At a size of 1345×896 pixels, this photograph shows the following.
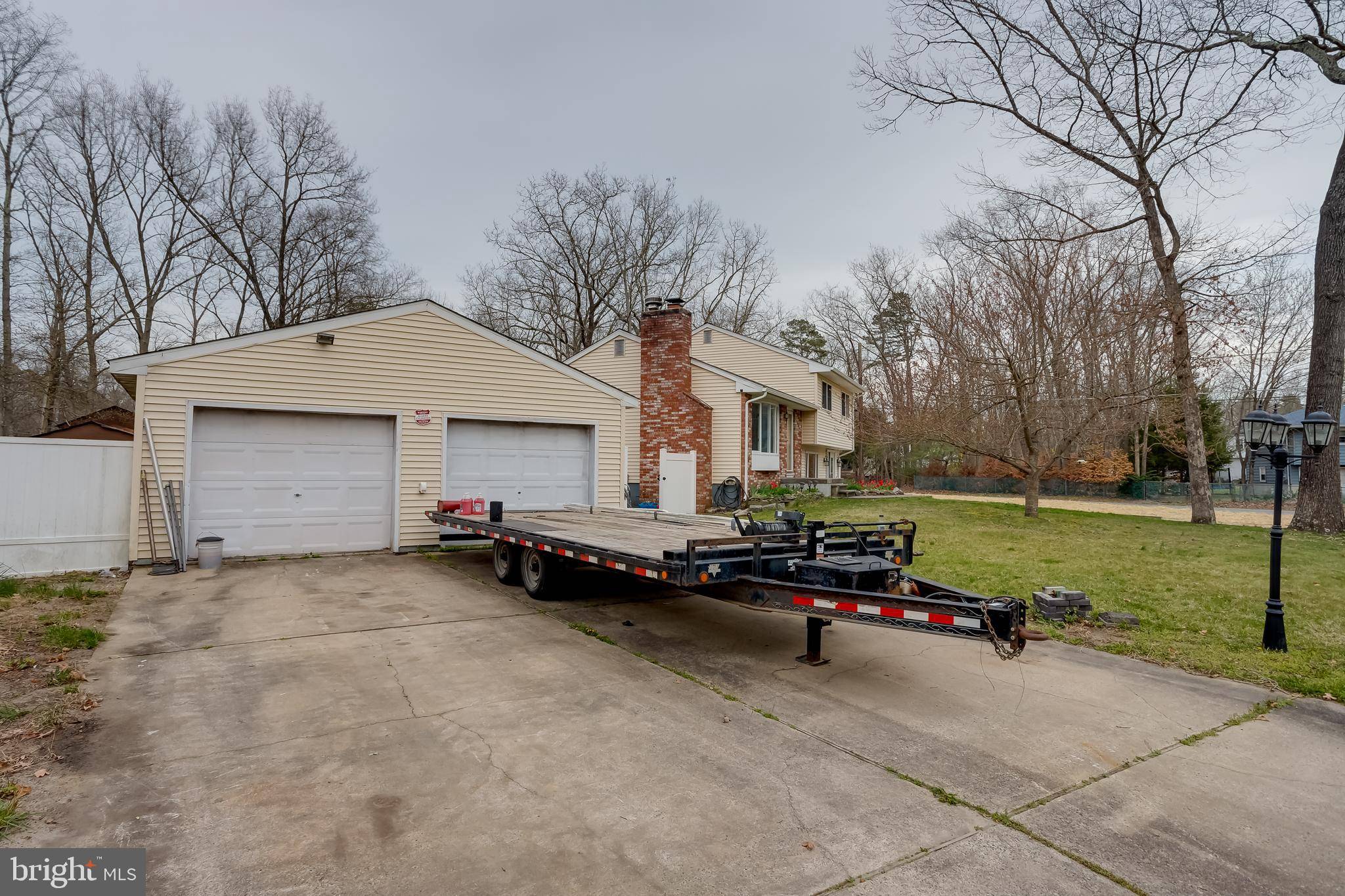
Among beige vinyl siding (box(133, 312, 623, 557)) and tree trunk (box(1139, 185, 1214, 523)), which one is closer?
beige vinyl siding (box(133, 312, 623, 557))

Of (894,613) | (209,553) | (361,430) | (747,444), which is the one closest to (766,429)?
Result: (747,444)

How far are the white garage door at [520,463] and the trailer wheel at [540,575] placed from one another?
146 inches

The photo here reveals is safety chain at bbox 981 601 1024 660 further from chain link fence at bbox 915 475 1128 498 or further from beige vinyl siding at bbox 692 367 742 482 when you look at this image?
chain link fence at bbox 915 475 1128 498

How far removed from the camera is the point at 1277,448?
6078 millimetres

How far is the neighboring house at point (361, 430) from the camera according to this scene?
9727 millimetres

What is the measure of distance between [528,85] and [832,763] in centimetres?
1757

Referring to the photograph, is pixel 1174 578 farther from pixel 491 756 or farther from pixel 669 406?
pixel 669 406

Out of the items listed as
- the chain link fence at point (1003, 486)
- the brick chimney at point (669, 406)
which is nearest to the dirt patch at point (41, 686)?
the brick chimney at point (669, 406)

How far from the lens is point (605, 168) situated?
31391 mm

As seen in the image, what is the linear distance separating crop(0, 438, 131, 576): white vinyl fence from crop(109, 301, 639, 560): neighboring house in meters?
0.27

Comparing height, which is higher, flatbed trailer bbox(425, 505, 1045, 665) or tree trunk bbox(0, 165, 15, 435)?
tree trunk bbox(0, 165, 15, 435)

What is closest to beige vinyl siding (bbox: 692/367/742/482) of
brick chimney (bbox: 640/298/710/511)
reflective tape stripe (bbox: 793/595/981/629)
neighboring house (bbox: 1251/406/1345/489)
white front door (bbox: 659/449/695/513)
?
brick chimney (bbox: 640/298/710/511)

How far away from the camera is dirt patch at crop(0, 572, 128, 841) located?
3.20 meters

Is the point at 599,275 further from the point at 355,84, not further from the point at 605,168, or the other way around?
the point at 355,84
